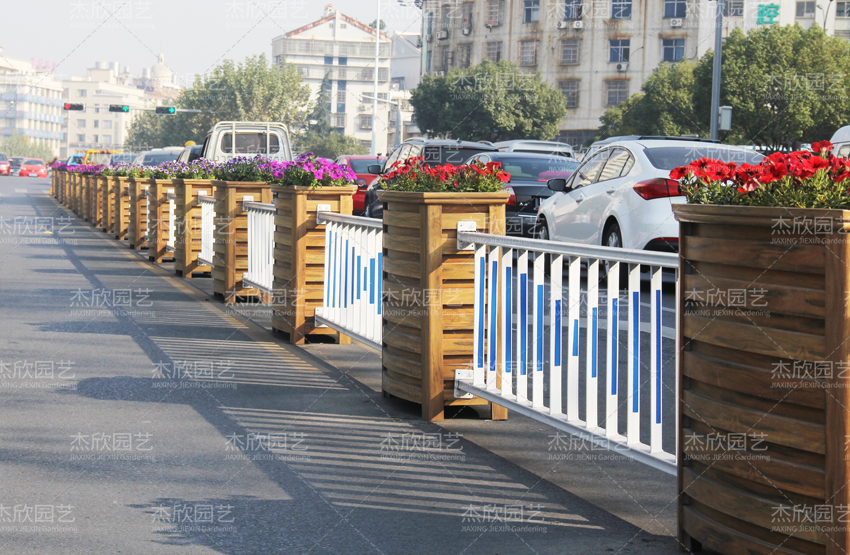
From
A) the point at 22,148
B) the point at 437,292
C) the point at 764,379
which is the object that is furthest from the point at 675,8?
the point at 22,148

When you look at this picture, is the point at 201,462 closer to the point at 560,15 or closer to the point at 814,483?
the point at 814,483

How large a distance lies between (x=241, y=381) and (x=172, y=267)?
31.0ft

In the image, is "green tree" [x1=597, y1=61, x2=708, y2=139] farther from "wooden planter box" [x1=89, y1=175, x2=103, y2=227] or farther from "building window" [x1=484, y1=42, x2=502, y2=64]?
"wooden planter box" [x1=89, y1=175, x2=103, y2=227]

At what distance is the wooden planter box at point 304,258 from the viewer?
29.6 ft

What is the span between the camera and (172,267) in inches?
642

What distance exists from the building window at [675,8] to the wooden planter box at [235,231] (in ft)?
209

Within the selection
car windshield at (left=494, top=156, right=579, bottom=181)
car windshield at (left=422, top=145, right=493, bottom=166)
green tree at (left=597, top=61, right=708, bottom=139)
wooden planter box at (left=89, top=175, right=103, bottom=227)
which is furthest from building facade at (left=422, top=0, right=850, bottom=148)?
car windshield at (left=494, top=156, right=579, bottom=181)

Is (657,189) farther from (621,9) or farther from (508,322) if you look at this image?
(621,9)

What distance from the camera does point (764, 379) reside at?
350 cm

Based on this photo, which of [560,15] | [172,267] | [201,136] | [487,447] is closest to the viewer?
[487,447]

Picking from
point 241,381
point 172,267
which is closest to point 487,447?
point 241,381

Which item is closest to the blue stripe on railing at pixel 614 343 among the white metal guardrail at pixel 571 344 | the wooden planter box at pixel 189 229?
the white metal guardrail at pixel 571 344

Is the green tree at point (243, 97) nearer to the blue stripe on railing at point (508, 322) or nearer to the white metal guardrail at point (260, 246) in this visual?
the white metal guardrail at point (260, 246)

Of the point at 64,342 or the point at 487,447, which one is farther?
Answer: the point at 64,342
